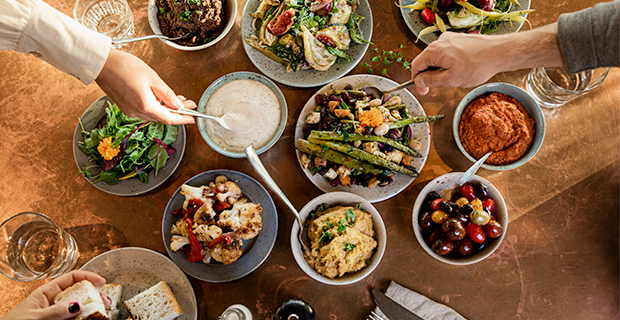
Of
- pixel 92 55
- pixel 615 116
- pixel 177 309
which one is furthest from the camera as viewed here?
pixel 615 116

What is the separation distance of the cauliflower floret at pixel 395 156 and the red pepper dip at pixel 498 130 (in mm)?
575

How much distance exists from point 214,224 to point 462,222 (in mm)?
2041

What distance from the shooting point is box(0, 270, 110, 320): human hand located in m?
2.23

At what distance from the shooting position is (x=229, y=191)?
2.79m

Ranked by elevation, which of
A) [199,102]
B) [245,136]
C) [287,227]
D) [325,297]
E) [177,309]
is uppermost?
[199,102]

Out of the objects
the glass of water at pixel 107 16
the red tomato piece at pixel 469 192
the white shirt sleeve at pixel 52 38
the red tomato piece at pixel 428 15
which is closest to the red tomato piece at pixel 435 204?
the red tomato piece at pixel 469 192

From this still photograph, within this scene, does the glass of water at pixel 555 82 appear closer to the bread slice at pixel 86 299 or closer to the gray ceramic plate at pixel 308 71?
the gray ceramic plate at pixel 308 71

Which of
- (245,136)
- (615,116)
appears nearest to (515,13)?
(615,116)

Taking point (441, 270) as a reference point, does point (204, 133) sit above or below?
above

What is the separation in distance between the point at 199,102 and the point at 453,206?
7.75 feet

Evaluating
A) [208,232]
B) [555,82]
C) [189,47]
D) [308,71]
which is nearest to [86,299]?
[208,232]

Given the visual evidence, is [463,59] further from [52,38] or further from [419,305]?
[52,38]

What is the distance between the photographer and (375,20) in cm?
319

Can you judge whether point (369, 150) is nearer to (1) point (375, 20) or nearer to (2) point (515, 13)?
(1) point (375, 20)
